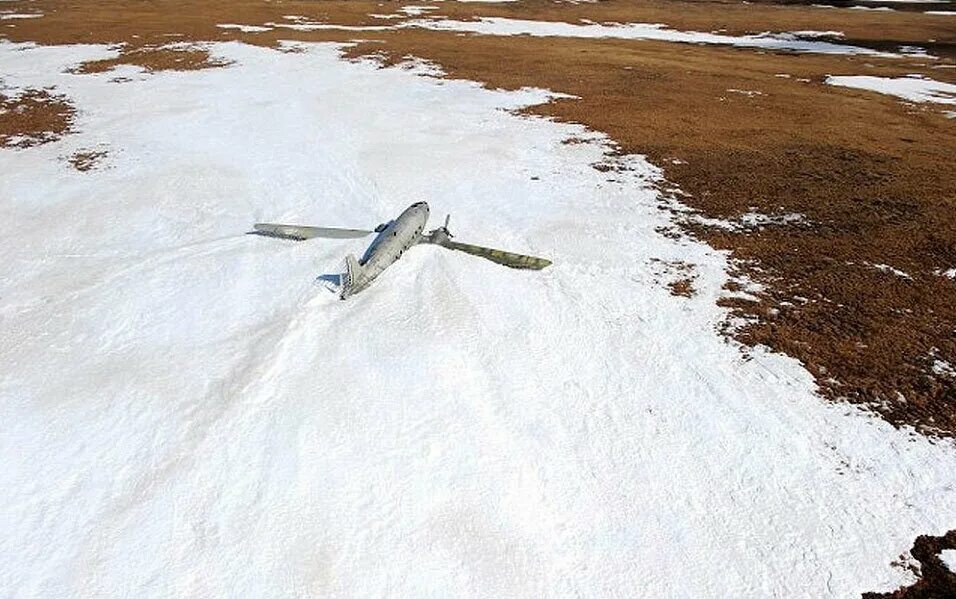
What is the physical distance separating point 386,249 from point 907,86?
3158cm

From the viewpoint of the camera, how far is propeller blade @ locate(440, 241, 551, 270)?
13664 millimetres

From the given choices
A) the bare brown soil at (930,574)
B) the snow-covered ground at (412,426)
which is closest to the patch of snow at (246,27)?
the snow-covered ground at (412,426)

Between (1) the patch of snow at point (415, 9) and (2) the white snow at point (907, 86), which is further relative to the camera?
(1) the patch of snow at point (415, 9)

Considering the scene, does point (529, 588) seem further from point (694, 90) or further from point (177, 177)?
point (694, 90)

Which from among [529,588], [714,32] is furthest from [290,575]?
[714,32]

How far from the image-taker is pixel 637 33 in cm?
4875

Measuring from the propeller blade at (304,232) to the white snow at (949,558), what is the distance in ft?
38.7

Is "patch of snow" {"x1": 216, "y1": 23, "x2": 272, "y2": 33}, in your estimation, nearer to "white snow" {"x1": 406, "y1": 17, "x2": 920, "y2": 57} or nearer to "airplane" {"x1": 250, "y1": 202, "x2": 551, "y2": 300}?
"white snow" {"x1": 406, "y1": 17, "x2": 920, "y2": 57}

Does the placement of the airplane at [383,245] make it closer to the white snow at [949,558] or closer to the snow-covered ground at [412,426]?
the snow-covered ground at [412,426]

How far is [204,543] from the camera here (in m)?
7.78

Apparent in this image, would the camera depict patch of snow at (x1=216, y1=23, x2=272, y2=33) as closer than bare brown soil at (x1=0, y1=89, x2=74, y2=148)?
No

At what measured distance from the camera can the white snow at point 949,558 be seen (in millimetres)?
7541

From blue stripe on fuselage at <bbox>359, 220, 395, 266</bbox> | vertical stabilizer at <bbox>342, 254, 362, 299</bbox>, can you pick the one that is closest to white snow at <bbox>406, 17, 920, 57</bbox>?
blue stripe on fuselage at <bbox>359, 220, 395, 266</bbox>

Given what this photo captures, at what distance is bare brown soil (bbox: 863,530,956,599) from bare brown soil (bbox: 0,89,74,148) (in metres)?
25.2
